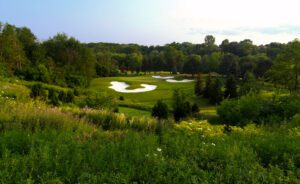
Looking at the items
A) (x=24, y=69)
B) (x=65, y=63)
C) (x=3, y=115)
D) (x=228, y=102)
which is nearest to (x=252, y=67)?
(x=65, y=63)

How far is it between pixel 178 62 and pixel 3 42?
188 feet

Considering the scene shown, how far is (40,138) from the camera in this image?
14.5ft

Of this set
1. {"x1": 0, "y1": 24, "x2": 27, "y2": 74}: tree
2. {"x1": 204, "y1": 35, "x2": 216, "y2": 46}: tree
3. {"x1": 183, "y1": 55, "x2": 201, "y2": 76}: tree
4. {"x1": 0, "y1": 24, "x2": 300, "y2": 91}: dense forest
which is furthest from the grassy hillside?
{"x1": 204, "y1": 35, "x2": 216, "y2": 46}: tree

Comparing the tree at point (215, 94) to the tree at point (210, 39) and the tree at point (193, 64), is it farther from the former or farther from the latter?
the tree at point (210, 39)

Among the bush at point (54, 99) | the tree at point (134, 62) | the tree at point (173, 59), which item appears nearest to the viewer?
the bush at point (54, 99)

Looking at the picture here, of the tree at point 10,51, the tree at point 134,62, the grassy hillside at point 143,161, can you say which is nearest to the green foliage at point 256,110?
the grassy hillside at point 143,161

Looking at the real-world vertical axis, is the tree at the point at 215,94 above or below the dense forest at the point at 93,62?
below

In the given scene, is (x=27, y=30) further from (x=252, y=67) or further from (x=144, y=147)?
(x=144, y=147)

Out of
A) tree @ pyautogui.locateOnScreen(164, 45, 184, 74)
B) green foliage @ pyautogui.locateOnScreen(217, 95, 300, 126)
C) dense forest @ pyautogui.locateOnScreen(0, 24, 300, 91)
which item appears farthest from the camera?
tree @ pyautogui.locateOnScreen(164, 45, 184, 74)

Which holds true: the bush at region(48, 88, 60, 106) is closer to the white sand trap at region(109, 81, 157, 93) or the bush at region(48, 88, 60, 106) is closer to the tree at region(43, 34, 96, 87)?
the white sand trap at region(109, 81, 157, 93)

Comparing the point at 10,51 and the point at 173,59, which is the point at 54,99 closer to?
the point at 10,51

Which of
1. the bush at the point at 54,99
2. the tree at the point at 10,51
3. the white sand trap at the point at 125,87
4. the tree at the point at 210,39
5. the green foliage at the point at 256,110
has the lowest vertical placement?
the white sand trap at the point at 125,87

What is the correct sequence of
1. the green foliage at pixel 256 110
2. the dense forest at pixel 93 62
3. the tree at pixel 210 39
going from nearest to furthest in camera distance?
the green foliage at pixel 256 110 < the dense forest at pixel 93 62 < the tree at pixel 210 39

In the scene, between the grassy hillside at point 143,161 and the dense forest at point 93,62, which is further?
the dense forest at point 93,62
